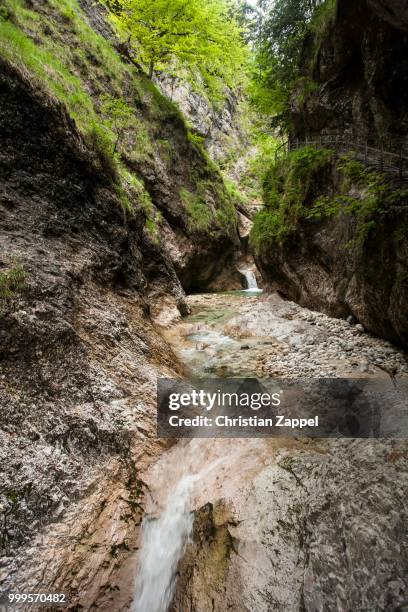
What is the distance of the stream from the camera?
3678 millimetres

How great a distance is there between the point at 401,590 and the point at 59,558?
337 centimetres

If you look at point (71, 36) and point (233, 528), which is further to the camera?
point (71, 36)

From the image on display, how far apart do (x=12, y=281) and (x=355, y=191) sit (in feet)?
28.8

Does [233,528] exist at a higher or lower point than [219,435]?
lower

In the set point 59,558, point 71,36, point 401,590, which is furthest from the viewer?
point 71,36

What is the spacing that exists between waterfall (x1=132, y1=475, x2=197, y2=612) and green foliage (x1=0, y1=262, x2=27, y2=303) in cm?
367

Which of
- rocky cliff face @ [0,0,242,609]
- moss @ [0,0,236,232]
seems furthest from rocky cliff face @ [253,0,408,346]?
moss @ [0,0,236,232]

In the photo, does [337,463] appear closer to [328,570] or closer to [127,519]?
[328,570]

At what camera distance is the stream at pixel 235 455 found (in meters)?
3.68

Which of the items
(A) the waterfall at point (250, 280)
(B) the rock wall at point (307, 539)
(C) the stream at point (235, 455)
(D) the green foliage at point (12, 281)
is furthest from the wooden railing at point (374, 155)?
(A) the waterfall at point (250, 280)

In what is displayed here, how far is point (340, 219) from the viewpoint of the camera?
10.1 m

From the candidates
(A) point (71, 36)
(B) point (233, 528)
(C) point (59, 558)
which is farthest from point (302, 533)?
(A) point (71, 36)

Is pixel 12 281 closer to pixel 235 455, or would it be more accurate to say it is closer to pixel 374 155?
pixel 235 455

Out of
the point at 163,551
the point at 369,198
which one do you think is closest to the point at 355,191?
the point at 369,198
